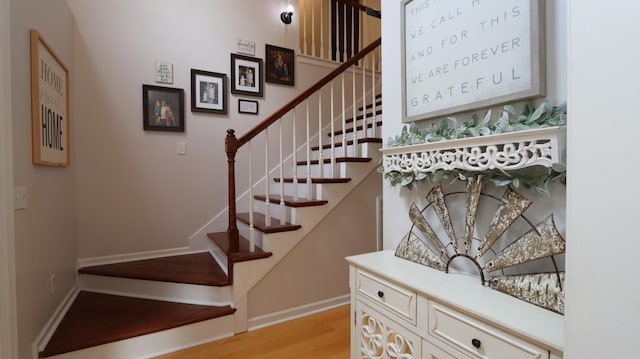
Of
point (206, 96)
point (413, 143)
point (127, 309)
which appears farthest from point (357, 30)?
point (127, 309)

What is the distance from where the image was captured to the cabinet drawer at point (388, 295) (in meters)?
A: 1.05

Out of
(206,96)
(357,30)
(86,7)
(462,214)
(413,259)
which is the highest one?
(357,30)

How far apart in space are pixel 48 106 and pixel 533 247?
8.76 ft

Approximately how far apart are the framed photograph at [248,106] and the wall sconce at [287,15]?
1019mm

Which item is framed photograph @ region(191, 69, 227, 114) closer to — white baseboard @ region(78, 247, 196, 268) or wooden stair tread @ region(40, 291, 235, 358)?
white baseboard @ region(78, 247, 196, 268)

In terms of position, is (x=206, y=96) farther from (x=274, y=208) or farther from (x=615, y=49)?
(x=615, y=49)

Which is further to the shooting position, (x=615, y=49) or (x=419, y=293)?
(x=419, y=293)

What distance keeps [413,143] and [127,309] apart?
2245 millimetres

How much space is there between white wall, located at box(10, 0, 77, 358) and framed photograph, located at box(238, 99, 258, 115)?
140cm

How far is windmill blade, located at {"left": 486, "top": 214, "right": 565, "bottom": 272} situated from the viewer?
0.85m

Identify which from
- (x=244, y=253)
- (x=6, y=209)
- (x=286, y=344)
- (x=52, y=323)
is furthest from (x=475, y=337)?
(x=52, y=323)

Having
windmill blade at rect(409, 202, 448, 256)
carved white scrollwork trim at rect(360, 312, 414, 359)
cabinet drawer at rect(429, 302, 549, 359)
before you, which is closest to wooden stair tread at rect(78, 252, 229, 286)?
carved white scrollwork trim at rect(360, 312, 414, 359)

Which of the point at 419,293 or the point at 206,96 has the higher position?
the point at 206,96

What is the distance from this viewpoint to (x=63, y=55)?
6.88ft
